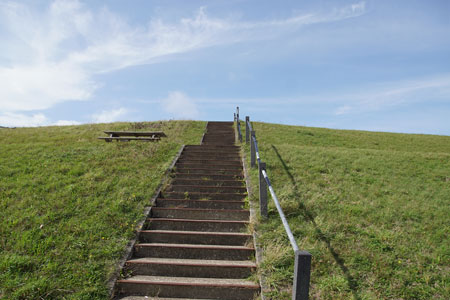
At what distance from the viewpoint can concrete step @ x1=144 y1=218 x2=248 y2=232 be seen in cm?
595

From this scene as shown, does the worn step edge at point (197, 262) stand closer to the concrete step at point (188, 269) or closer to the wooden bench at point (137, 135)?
the concrete step at point (188, 269)

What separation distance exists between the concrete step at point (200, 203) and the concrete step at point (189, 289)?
2.56m

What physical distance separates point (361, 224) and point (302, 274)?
11.0 feet

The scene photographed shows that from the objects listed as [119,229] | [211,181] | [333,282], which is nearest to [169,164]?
[211,181]

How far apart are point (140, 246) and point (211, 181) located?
11.3 feet

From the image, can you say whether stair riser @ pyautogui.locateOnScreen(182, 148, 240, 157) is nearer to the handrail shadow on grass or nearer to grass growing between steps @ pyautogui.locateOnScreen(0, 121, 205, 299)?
grass growing between steps @ pyautogui.locateOnScreen(0, 121, 205, 299)

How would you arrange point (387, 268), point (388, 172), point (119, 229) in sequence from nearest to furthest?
point (387, 268)
point (119, 229)
point (388, 172)

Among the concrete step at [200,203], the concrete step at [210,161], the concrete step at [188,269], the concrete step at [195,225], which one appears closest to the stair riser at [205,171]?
the concrete step at [210,161]

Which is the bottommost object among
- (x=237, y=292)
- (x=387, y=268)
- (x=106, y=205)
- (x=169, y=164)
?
(x=237, y=292)

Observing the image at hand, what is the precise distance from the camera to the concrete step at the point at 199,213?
638cm

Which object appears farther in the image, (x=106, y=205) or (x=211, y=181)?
(x=211, y=181)

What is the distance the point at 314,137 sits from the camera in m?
17.6

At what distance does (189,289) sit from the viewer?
4379mm

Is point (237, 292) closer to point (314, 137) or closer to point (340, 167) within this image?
point (340, 167)
